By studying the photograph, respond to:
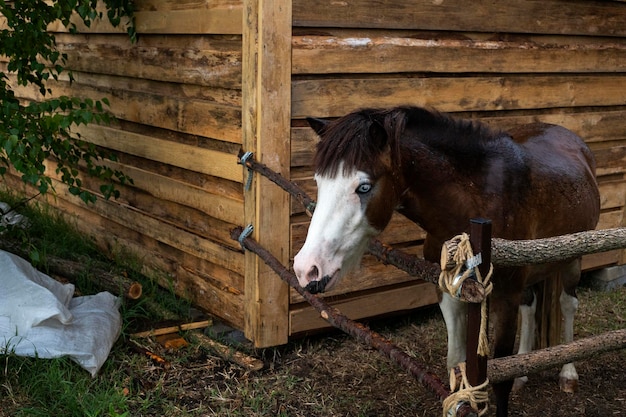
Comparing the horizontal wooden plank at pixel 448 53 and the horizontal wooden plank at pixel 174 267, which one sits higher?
the horizontal wooden plank at pixel 448 53

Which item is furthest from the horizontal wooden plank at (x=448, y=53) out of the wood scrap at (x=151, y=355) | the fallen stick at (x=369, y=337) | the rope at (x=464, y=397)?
the rope at (x=464, y=397)

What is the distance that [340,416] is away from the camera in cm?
342

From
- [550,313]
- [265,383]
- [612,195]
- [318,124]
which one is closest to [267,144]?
[318,124]

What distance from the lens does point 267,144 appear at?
3604mm

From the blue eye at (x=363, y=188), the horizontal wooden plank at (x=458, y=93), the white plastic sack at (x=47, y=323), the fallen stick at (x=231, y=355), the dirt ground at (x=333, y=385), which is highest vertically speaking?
the horizontal wooden plank at (x=458, y=93)

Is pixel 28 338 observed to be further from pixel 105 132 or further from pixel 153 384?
pixel 105 132

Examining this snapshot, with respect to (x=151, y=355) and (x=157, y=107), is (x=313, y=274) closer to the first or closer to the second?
(x=151, y=355)

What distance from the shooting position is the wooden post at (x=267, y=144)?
3475mm

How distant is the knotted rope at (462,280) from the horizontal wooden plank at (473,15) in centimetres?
196

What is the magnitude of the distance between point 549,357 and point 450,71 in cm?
220

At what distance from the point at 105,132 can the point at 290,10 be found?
2.18 meters

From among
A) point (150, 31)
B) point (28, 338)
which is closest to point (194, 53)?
point (150, 31)

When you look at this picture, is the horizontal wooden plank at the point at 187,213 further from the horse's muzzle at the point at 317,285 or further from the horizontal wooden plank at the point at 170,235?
the horse's muzzle at the point at 317,285

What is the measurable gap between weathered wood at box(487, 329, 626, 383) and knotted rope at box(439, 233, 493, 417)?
0.13m
